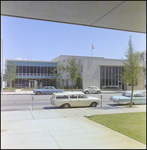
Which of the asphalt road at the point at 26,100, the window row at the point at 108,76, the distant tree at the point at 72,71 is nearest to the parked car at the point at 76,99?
the asphalt road at the point at 26,100

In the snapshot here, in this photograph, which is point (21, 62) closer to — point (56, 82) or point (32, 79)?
point (32, 79)

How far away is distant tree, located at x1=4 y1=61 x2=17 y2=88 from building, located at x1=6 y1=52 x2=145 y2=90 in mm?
117

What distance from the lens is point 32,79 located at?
507cm

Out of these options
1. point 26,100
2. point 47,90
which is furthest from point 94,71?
point 26,100

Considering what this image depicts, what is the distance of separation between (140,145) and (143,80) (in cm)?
531

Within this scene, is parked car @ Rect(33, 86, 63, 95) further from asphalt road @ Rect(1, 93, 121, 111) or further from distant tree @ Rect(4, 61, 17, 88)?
distant tree @ Rect(4, 61, 17, 88)

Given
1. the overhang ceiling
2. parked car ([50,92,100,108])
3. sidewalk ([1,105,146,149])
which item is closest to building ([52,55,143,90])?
parked car ([50,92,100,108])

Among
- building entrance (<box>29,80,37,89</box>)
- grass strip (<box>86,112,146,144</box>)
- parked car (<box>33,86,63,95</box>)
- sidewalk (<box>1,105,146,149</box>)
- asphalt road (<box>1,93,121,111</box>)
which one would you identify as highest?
building entrance (<box>29,80,37,89</box>)

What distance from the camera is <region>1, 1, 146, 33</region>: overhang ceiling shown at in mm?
2953

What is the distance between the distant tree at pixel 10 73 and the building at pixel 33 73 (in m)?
0.10

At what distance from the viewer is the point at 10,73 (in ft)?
15.3

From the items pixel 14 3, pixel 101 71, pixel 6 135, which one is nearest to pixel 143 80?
pixel 101 71

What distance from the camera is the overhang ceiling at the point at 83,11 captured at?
2.95 meters

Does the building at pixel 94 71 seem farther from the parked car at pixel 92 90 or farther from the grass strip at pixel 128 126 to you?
A: the grass strip at pixel 128 126
